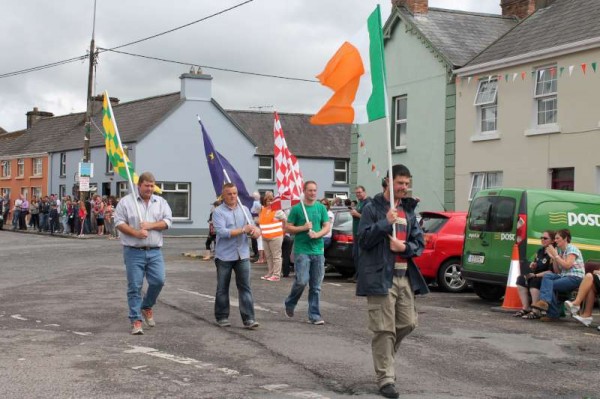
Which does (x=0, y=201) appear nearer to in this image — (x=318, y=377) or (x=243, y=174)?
(x=243, y=174)

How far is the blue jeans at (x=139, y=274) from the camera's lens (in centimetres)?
984

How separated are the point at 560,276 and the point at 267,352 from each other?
18.1ft

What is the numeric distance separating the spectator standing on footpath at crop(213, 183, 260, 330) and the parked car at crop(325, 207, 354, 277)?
7295 millimetres

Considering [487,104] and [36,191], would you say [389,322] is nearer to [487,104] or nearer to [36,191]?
[487,104]

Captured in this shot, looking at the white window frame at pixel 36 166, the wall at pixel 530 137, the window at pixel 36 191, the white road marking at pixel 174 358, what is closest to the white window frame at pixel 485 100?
the wall at pixel 530 137

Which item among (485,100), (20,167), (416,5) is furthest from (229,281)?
(20,167)

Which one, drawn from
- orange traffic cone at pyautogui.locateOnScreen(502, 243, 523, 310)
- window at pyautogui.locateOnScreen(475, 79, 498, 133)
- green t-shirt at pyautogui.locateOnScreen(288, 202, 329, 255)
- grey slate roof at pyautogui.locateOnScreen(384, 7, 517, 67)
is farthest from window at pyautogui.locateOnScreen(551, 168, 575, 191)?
green t-shirt at pyautogui.locateOnScreen(288, 202, 329, 255)

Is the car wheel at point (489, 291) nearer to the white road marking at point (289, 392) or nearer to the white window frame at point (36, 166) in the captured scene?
the white road marking at point (289, 392)

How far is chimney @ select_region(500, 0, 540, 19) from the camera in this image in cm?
2778

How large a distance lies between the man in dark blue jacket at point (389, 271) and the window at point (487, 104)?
16.3 metres

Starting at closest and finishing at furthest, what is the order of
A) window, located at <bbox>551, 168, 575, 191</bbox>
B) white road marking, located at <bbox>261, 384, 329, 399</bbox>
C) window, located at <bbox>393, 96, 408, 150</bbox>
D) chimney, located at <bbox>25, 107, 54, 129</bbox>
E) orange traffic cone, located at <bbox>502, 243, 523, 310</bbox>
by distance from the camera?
1. white road marking, located at <bbox>261, 384, 329, 399</bbox>
2. orange traffic cone, located at <bbox>502, 243, 523, 310</bbox>
3. window, located at <bbox>551, 168, 575, 191</bbox>
4. window, located at <bbox>393, 96, 408, 150</bbox>
5. chimney, located at <bbox>25, 107, 54, 129</bbox>

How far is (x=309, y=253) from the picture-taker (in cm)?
1126

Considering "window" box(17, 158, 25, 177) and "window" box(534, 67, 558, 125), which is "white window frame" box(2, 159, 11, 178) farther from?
"window" box(534, 67, 558, 125)

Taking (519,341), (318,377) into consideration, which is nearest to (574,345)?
(519,341)
